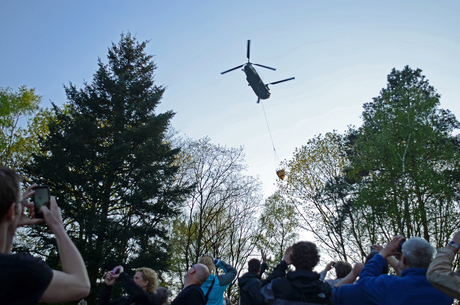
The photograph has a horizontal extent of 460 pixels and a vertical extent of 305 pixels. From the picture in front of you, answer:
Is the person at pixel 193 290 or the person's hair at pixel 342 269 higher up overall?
the person's hair at pixel 342 269

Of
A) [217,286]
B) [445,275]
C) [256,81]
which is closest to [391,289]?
[445,275]

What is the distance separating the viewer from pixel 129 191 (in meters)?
→ 18.7

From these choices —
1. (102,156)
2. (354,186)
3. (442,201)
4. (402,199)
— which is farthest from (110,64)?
(442,201)

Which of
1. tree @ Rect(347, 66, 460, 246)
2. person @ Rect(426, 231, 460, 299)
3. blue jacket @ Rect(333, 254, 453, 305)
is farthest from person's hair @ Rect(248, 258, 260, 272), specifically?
tree @ Rect(347, 66, 460, 246)

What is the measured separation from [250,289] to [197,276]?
5.01ft

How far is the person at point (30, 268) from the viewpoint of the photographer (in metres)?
1.51

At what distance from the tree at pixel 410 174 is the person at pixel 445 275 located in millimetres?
16953

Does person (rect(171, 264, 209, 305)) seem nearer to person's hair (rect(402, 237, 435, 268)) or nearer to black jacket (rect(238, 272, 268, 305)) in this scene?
black jacket (rect(238, 272, 268, 305))

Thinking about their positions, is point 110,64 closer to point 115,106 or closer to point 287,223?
point 115,106

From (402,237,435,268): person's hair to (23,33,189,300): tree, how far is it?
15087 mm

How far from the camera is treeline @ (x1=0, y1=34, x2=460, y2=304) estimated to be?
17.2m

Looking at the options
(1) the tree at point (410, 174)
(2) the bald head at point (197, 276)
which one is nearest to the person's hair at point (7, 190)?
(2) the bald head at point (197, 276)

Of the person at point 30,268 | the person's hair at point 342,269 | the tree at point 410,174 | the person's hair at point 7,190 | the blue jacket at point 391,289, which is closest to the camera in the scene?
the person at point 30,268

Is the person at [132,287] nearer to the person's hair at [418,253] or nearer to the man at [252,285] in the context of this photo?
the man at [252,285]
